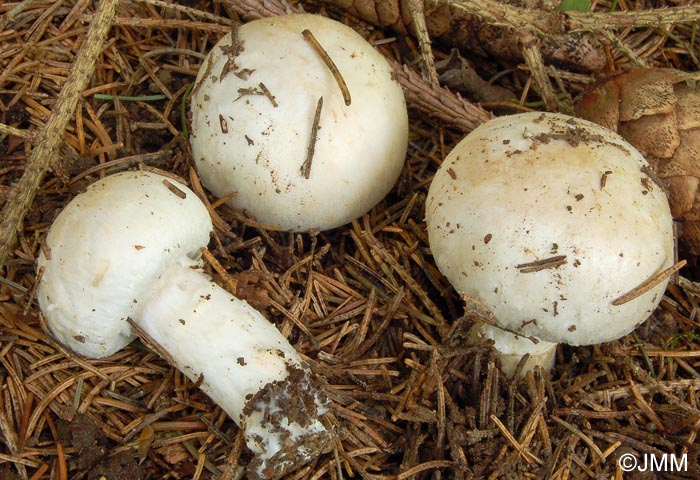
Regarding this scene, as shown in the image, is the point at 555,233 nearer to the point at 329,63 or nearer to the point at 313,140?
the point at 313,140

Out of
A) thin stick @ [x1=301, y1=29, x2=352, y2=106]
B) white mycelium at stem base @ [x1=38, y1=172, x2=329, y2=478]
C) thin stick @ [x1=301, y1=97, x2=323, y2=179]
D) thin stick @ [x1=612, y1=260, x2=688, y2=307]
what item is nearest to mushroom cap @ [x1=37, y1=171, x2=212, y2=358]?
white mycelium at stem base @ [x1=38, y1=172, x2=329, y2=478]

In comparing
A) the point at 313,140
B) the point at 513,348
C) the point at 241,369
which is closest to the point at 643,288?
the point at 513,348

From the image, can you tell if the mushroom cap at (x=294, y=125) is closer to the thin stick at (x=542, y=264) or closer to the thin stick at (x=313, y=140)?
the thin stick at (x=313, y=140)

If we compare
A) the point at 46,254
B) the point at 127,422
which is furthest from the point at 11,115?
the point at 127,422

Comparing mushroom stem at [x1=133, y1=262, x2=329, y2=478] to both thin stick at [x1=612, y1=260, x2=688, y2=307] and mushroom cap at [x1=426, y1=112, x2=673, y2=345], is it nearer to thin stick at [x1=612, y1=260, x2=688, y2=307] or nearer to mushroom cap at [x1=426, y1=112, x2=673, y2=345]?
mushroom cap at [x1=426, y1=112, x2=673, y2=345]

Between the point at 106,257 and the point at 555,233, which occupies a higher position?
the point at 555,233

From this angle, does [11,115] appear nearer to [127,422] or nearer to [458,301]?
[127,422]
